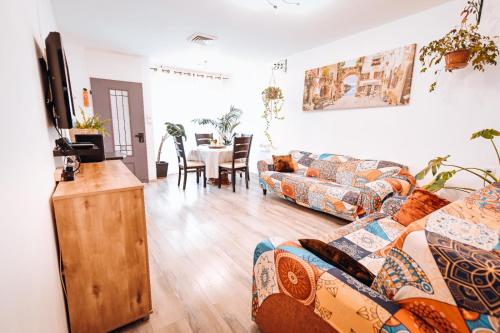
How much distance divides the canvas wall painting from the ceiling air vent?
5.73ft

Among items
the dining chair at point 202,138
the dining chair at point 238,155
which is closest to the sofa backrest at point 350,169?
the dining chair at point 238,155

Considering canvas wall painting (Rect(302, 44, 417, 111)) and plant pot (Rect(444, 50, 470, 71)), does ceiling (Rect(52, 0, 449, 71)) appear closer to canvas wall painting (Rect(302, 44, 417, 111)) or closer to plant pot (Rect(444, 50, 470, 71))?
canvas wall painting (Rect(302, 44, 417, 111))

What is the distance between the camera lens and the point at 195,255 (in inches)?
86.8

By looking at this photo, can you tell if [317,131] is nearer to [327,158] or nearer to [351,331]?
[327,158]

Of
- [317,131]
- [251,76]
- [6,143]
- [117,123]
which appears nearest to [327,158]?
[317,131]

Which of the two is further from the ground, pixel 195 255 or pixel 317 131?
pixel 317 131

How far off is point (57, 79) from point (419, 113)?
352cm

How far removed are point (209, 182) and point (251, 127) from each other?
175 centimetres

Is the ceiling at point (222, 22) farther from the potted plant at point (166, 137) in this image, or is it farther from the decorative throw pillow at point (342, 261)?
the decorative throw pillow at point (342, 261)

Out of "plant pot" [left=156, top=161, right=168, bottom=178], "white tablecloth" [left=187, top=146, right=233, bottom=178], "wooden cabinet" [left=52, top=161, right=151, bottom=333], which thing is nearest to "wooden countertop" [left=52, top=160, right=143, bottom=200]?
"wooden cabinet" [left=52, top=161, right=151, bottom=333]

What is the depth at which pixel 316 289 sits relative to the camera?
961 millimetres

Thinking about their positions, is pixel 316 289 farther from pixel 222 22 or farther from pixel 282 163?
pixel 222 22

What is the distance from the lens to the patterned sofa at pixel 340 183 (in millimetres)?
2594

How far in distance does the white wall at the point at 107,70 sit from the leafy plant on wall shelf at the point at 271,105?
94.4 inches
